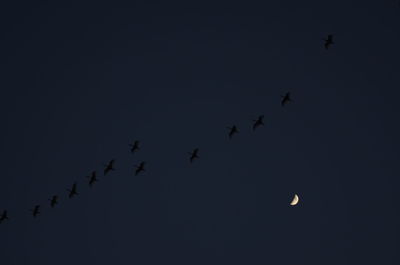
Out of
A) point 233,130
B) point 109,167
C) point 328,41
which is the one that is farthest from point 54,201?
point 328,41

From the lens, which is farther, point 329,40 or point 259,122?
point 259,122

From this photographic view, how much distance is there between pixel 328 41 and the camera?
223 ft

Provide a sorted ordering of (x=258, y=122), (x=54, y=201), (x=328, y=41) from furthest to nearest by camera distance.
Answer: (x=54, y=201) < (x=258, y=122) < (x=328, y=41)

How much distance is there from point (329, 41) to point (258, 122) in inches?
559

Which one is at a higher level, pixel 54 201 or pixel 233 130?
pixel 233 130

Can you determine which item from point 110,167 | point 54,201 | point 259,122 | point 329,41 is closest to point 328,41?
point 329,41

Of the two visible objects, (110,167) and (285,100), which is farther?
(110,167)

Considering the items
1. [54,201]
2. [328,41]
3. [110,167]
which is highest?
[328,41]

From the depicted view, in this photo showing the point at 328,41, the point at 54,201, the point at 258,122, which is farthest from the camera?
the point at 54,201

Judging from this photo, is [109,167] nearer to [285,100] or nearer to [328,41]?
[285,100]

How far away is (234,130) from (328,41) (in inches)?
696

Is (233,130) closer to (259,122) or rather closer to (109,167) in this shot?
(259,122)

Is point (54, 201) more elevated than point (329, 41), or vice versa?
point (329, 41)

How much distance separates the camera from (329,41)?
68062 mm
